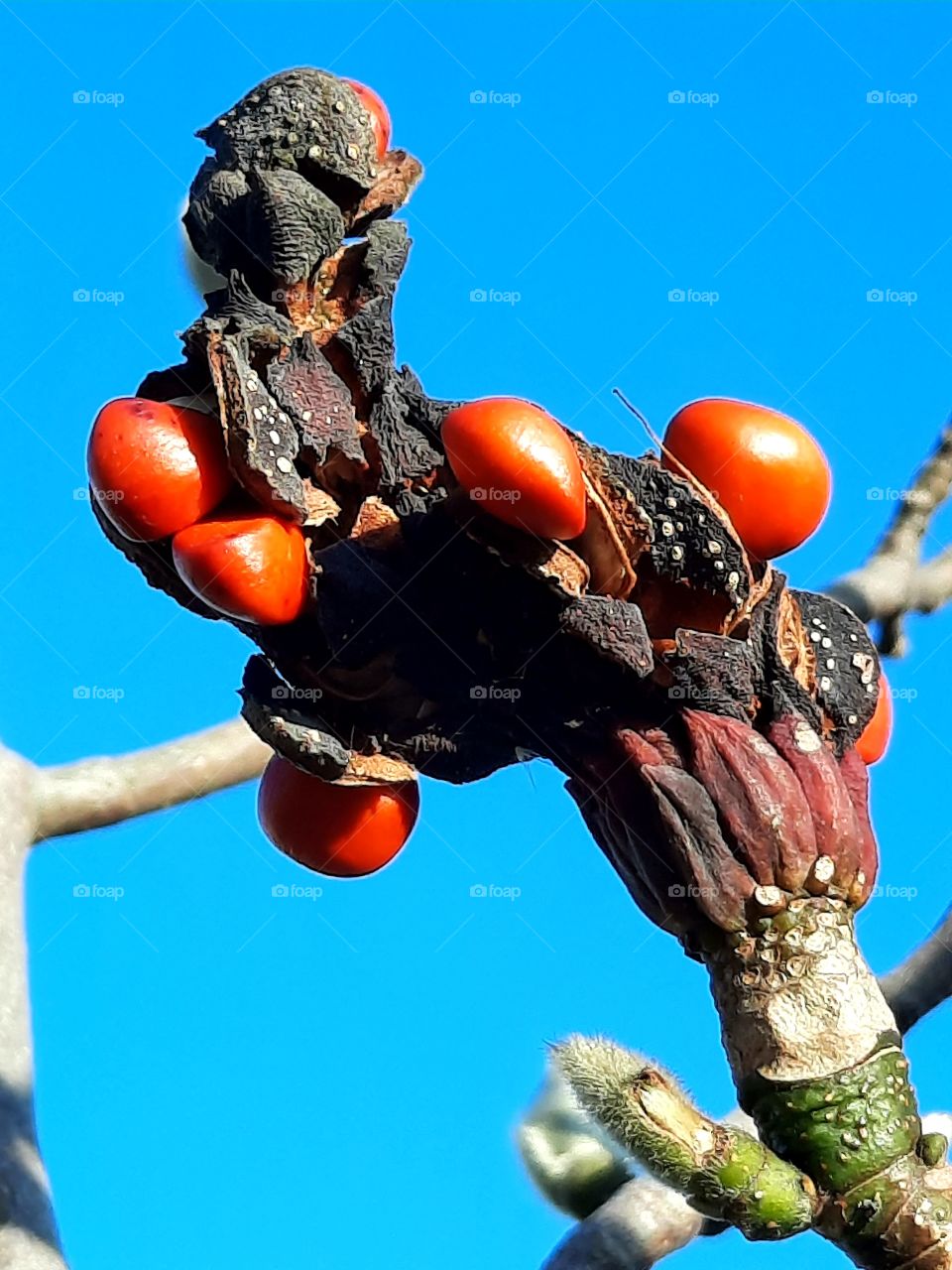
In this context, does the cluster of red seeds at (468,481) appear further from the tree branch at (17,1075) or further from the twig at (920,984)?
the tree branch at (17,1075)

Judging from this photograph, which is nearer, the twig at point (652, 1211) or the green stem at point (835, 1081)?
the green stem at point (835, 1081)

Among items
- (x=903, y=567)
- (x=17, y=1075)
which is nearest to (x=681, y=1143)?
(x=17, y=1075)

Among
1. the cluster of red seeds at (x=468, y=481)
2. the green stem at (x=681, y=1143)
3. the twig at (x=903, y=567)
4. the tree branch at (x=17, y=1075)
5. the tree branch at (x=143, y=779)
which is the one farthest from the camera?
the twig at (x=903, y=567)

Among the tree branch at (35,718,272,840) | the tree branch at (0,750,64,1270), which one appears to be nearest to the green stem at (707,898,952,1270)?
the tree branch at (0,750,64,1270)

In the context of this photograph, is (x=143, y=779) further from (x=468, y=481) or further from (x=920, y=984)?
(x=468, y=481)

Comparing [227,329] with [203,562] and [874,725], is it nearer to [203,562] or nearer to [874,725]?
[203,562]

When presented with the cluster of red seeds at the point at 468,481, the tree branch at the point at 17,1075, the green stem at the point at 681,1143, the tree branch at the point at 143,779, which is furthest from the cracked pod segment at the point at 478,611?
the tree branch at the point at 143,779

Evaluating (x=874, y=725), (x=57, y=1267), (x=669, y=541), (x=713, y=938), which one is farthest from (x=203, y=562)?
(x=57, y=1267)

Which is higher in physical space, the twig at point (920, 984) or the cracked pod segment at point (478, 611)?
the cracked pod segment at point (478, 611)
